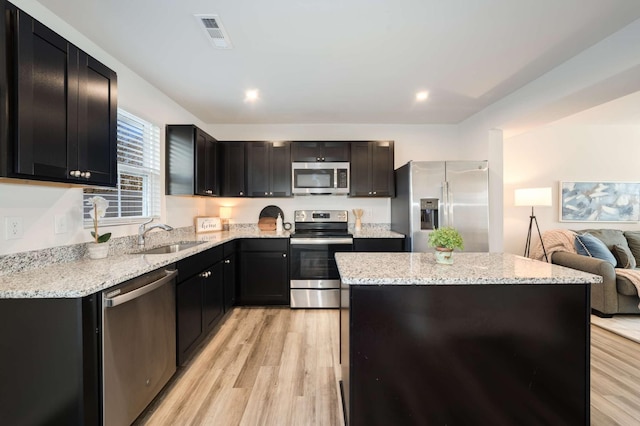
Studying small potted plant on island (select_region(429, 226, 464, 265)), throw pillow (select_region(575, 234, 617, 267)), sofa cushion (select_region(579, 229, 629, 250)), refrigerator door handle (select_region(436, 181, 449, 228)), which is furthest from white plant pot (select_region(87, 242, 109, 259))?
sofa cushion (select_region(579, 229, 629, 250))

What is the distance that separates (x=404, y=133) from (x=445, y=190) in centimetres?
135

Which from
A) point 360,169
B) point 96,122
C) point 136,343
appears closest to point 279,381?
point 136,343

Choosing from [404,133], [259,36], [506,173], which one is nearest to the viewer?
[259,36]

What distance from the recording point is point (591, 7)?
1.63 meters

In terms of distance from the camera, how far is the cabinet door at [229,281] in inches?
115

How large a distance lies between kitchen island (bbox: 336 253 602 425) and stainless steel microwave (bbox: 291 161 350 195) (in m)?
2.39

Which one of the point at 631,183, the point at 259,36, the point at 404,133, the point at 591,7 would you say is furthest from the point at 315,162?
the point at 631,183

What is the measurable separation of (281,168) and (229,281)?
167 cm

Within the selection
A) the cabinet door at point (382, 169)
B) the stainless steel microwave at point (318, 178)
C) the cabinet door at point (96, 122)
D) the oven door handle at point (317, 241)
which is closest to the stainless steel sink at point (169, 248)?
the cabinet door at point (96, 122)

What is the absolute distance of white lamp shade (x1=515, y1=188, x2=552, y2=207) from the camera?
144 inches

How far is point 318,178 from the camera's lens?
3.67 metres

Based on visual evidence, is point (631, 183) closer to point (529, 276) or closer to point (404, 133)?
point (404, 133)

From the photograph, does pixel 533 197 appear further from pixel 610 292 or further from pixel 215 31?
pixel 215 31

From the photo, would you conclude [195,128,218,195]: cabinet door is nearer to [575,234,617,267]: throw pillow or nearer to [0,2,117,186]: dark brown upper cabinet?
→ [0,2,117,186]: dark brown upper cabinet
